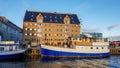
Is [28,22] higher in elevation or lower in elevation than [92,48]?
higher

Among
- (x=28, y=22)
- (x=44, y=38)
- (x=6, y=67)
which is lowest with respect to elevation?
(x=6, y=67)

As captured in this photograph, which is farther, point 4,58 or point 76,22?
point 76,22

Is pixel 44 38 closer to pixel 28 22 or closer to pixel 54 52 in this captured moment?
pixel 28 22

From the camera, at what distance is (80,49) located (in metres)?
64.1

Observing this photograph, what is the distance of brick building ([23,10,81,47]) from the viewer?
292ft

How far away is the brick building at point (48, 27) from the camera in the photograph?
89125mm

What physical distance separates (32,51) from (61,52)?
12691 mm

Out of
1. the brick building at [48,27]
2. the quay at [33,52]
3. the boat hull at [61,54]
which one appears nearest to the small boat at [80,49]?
the boat hull at [61,54]

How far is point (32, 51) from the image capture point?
6969 centimetres

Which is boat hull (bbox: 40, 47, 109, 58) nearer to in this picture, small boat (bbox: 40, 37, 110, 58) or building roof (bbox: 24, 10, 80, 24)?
small boat (bbox: 40, 37, 110, 58)

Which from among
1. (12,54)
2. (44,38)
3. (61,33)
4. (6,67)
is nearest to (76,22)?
(61,33)

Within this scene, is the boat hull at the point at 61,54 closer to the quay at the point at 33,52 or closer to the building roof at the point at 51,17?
the quay at the point at 33,52

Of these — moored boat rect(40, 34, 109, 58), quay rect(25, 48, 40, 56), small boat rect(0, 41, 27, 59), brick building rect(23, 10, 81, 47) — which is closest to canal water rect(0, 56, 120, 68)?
small boat rect(0, 41, 27, 59)

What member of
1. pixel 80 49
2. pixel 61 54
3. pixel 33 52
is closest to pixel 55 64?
pixel 61 54
